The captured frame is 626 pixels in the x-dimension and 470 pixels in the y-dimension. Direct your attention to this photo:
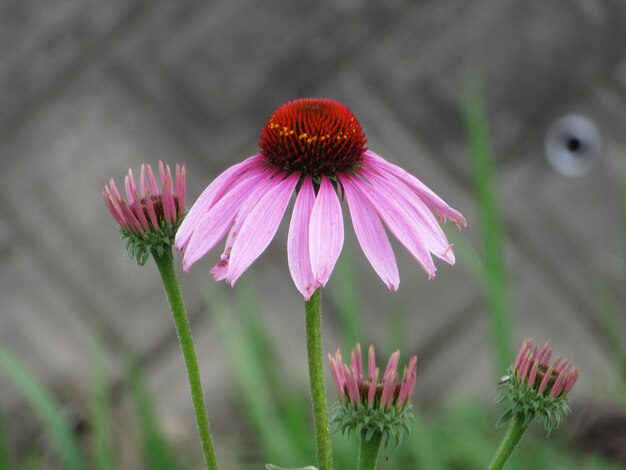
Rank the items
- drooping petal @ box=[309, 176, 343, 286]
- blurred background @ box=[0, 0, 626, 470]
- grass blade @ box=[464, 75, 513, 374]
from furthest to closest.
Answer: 1. blurred background @ box=[0, 0, 626, 470]
2. grass blade @ box=[464, 75, 513, 374]
3. drooping petal @ box=[309, 176, 343, 286]

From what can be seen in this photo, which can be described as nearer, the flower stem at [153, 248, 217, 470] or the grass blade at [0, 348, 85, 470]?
the flower stem at [153, 248, 217, 470]

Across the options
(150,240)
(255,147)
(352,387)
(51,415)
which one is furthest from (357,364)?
(255,147)

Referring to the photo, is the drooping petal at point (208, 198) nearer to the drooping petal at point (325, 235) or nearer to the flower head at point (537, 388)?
the drooping petal at point (325, 235)

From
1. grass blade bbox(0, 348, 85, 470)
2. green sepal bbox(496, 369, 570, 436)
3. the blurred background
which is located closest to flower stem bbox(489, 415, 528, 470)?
green sepal bbox(496, 369, 570, 436)

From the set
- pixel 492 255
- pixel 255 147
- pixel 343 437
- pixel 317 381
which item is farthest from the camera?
pixel 255 147

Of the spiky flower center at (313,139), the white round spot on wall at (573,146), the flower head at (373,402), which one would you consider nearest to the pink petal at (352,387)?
the flower head at (373,402)

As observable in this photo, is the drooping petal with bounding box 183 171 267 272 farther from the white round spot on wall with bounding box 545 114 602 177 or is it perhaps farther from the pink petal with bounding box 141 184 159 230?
the white round spot on wall with bounding box 545 114 602 177

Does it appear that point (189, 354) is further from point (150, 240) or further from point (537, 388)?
point (537, 388)
